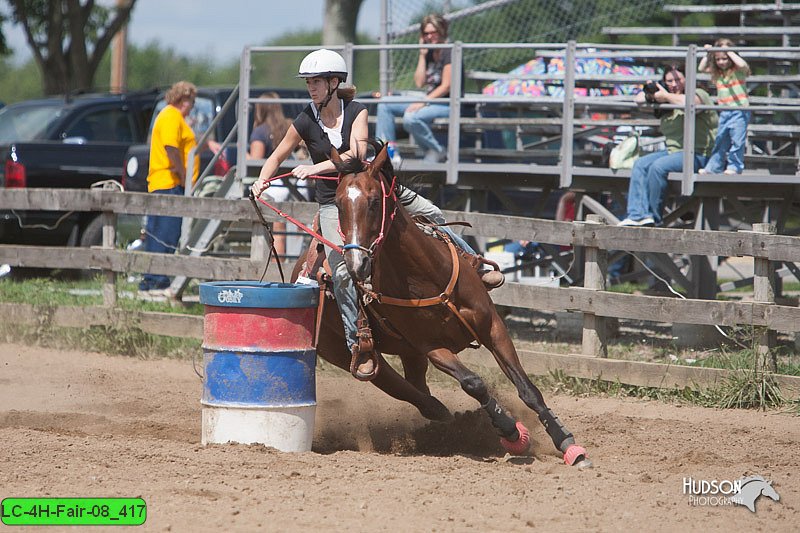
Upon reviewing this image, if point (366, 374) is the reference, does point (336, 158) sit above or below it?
above

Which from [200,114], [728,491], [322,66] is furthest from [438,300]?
[200,114]

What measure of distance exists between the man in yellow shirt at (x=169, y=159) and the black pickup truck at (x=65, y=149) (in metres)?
1.28

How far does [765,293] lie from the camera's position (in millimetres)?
8438

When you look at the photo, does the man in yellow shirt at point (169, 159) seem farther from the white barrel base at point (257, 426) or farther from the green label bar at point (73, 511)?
the green label bar at point (73, 511)

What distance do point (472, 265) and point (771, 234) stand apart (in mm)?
2759

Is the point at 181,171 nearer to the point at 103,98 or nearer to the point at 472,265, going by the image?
the point at 103,98

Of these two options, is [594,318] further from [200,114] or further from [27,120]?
[27,120]

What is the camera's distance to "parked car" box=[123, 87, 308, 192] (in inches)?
555

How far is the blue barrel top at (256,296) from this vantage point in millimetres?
6605

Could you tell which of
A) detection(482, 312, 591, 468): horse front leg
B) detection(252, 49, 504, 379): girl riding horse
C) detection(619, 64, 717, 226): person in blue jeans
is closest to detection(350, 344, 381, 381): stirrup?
detection(252, 49, 504, 379): girl riding horse

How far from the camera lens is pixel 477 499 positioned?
18.7 feet

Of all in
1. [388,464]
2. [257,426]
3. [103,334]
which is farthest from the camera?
[103,334]

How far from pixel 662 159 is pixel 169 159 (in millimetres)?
5723

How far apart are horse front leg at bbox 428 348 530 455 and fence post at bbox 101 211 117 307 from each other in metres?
5.33
